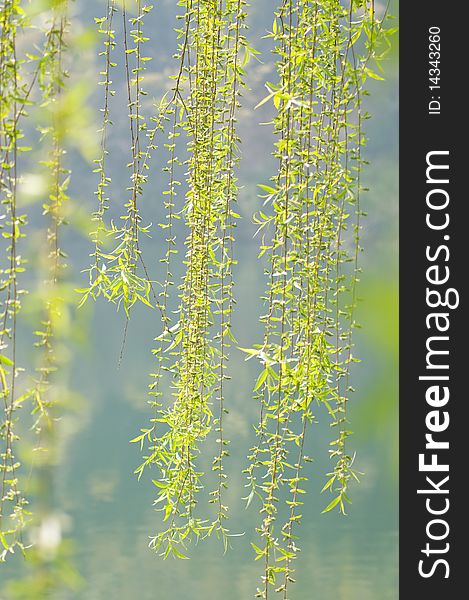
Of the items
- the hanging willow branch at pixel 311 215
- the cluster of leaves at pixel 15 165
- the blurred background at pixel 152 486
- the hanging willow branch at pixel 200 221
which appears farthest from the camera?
the hanging willow branch at pixel 200 221

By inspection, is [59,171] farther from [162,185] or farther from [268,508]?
[162,185]

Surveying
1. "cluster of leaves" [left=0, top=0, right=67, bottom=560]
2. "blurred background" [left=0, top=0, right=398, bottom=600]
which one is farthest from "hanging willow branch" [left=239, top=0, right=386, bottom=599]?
"cluster of leaves" [left=0, top=0, right=67, bottom=560]

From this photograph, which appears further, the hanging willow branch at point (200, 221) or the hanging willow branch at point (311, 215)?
the hanging willow branch at point (200, 221)

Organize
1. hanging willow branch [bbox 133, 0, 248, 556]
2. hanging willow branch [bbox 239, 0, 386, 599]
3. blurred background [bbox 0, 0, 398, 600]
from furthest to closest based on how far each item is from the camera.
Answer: hanging willow branch [bbox 133, 0, 248, 556] < hanging willow branch [bbox 239, 0, 386, 599] < blurred background [bbox 0, 0, 398, 600]

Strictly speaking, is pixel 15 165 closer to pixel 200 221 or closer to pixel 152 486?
pixel 200 221

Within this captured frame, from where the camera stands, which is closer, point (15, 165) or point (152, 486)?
point (15, 165)

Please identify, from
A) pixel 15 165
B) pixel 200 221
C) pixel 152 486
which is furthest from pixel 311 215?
pixel 152 486

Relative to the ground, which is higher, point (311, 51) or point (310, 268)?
point (311, 51)

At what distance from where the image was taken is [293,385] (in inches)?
59.6

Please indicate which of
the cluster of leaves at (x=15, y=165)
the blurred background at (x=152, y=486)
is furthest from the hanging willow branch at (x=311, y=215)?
the cluster of leaves at (x=15, y=165)

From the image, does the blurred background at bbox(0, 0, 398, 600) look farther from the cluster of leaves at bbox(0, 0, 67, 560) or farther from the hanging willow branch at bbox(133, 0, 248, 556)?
the hanging willow branch at bbox(133, 0, 248, 556)

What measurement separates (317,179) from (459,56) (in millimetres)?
304

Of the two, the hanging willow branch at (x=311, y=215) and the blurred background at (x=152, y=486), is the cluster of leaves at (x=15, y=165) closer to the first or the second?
the blurred background at (x=152, y=486)

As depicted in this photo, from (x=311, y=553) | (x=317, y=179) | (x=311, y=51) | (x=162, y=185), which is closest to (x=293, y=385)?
(x=317, y=179)
